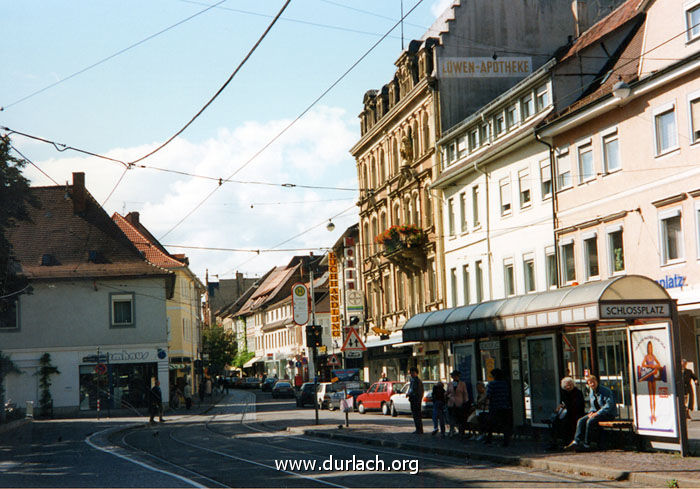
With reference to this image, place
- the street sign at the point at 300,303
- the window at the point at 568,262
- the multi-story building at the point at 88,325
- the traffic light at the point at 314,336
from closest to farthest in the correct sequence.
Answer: the traffic light at the point at 314,336, the window at the point at 568,262, the street sign at the point at 300,303, the multi-story building at the point at 88,325

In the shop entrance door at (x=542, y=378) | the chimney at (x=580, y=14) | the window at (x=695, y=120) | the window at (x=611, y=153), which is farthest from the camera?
the chimney at (x=580, y=14)

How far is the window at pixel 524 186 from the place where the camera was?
39.7 m

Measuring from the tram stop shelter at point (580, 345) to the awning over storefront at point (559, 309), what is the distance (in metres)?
0.02

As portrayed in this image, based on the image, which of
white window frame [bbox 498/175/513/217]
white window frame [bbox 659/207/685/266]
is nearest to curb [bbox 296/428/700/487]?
white window frame [bbox 659/207/685/266]

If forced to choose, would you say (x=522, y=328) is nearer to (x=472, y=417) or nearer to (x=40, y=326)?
(x=472, y=417)

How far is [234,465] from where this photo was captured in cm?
1897

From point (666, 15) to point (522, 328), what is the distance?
1405cm

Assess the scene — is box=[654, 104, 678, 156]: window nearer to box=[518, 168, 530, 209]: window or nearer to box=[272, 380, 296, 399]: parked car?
box=[518, 168, 530, 209]: window

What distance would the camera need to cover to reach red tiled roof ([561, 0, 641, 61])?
38.1 m

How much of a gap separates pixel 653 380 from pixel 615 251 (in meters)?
16.5

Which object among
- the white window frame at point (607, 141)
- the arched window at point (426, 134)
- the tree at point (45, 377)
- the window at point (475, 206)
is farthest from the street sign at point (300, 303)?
the tree at point (45, 377)

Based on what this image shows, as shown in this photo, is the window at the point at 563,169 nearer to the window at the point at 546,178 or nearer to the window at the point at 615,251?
the window at the point at 546,178

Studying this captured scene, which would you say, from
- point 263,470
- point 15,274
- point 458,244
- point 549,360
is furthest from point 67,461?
point 458,244

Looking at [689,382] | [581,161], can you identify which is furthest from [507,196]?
[689,382]
